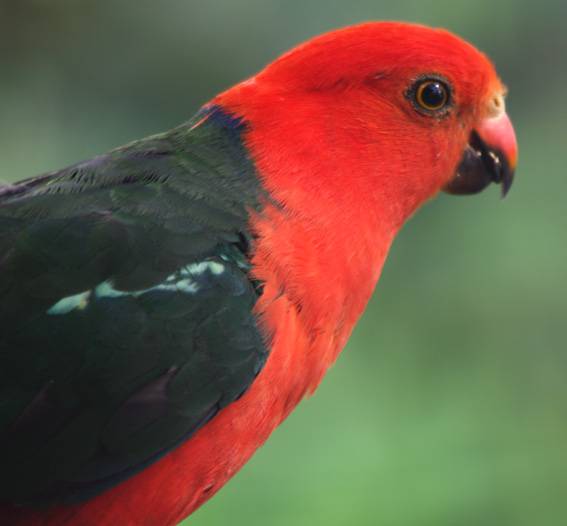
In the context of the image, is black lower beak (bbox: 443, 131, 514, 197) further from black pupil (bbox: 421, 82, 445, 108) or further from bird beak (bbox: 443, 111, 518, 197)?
black pupil (bbox: 421, 82, 445, 108)

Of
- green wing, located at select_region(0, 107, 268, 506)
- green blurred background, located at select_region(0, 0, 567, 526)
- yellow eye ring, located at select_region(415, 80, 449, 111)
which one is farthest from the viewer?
green blurred background, located at select_region(0, 0, 567, 526)

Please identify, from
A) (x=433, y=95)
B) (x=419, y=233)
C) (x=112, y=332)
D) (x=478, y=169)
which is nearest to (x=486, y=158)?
(x=478, y=169)

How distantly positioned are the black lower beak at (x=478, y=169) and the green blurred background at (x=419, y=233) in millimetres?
1332

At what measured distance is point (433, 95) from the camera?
1.21m

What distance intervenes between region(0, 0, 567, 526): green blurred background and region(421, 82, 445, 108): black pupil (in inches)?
56.4

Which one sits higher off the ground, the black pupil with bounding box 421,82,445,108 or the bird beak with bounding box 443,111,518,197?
the black pupil with bounding box 421,82,445,108

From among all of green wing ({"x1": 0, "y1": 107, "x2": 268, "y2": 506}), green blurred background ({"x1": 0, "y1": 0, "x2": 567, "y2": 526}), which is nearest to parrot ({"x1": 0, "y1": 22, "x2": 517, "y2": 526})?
green wing ({"x1": 0, "y1": 107, "x2": 268, "y2": 506})

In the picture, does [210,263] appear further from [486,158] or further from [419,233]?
[419,233]

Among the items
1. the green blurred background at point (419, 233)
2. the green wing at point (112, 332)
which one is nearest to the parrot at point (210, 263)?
the green wing at point (112, 332)

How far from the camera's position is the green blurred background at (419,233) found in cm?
246

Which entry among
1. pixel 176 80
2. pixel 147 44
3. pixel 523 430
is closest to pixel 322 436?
pixel 523 430

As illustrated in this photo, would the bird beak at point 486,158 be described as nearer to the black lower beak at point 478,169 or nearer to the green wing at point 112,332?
the black lower beak at point 478,169

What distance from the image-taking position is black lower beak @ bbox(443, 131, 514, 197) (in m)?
1.30

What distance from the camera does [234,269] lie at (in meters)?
1.02
